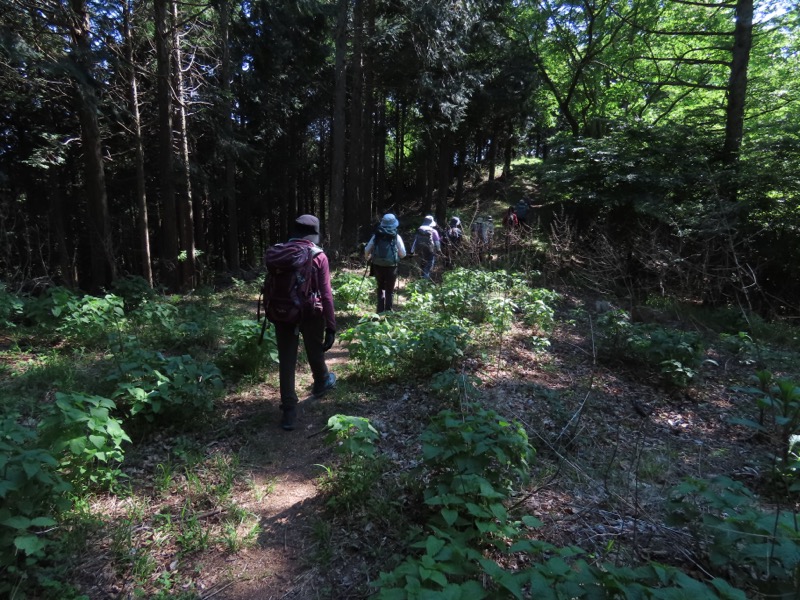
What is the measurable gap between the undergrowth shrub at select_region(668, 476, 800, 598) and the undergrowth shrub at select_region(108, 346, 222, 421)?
404cm

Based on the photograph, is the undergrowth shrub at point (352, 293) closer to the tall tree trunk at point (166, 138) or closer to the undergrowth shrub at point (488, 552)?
the tall tree trunk at point (166, 138)

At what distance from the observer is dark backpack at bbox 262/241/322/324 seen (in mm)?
4215

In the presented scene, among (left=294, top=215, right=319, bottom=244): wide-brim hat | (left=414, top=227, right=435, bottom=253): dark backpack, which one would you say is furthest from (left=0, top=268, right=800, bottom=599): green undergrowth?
(left=414, top=227, right=435, bottom=253): dark backpack

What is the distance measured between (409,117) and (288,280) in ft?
51.0

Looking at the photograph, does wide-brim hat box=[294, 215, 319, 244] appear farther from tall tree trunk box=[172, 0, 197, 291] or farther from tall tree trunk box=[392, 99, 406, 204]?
tall tree trunk box=[392, 99, 406, 204]

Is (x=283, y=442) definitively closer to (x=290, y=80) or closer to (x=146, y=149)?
(x=146, y=149)

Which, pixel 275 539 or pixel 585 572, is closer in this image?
pixel 585 572

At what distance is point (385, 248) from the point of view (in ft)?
23.8

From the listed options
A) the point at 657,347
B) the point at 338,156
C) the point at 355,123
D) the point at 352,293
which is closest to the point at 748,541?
the point at 657,347

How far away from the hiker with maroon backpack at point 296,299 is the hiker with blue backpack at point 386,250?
8.74ft

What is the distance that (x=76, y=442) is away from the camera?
3.03 metres

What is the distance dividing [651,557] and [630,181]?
34.0 feet

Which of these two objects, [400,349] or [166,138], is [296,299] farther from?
[166,138]

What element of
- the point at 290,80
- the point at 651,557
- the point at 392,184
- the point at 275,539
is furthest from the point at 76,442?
the point at 392,184
